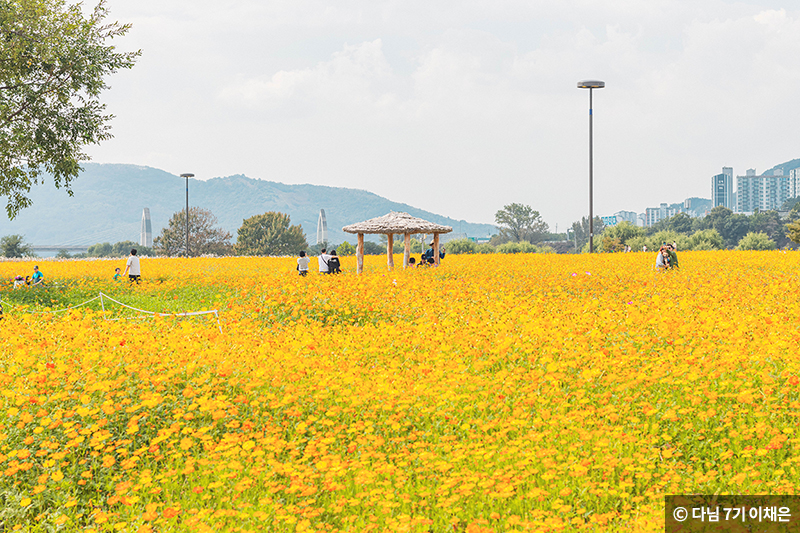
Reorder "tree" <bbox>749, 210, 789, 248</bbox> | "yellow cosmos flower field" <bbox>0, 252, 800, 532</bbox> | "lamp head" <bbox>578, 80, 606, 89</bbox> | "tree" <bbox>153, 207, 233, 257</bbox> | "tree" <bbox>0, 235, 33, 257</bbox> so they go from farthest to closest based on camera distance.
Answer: "tree" <bbox>749, 210, 789, 248</bbox> → "tree" <bbox>153, 207, 233, 257</bbox> → "tree" <bbox>0, 235, 33, 257</bbox> → "lamp head" <bbox>578, 80, 606, 89</bbox> → "yellow cosmos flower field" <bbox>0, 252, 800, 532</bbox>

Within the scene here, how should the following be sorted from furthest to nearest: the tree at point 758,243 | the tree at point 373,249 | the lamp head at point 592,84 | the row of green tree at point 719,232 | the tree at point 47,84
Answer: the tree at point 373,249 → the tree at point 758,243 → the row of green tree at point 719,232 → the lamp head at point 592,84 → the tree at point 47,84

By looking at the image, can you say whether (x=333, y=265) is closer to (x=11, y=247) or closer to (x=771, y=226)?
(x=11, y=247)

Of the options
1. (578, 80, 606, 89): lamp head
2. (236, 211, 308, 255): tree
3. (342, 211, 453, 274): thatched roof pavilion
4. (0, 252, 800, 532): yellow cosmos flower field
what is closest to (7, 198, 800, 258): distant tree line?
(236, 211, 308, 255): tree

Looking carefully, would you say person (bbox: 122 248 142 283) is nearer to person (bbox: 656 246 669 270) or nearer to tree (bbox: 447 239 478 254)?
person (bbox: 656 246 669 270)

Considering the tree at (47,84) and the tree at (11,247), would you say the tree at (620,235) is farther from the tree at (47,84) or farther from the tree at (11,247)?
the tree at (11,247)

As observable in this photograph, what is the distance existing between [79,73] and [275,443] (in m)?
19.4

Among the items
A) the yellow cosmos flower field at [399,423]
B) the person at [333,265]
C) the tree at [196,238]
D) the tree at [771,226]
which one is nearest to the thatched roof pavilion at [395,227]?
the person at [333,265]

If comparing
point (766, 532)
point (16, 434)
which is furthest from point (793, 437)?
point (16, 434)

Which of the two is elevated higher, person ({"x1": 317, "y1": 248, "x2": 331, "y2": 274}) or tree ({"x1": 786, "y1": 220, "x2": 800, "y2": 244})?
tree ({"x1": 786, "y1": 220, "x2": 800, "y2": 244})

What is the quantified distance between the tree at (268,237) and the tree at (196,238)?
2.48 m

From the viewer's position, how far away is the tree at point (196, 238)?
77188mm

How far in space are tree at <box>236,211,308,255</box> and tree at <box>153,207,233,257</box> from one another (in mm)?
2476

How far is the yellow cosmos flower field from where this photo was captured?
4770mm

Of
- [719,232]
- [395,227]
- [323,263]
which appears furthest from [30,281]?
[719,232]
